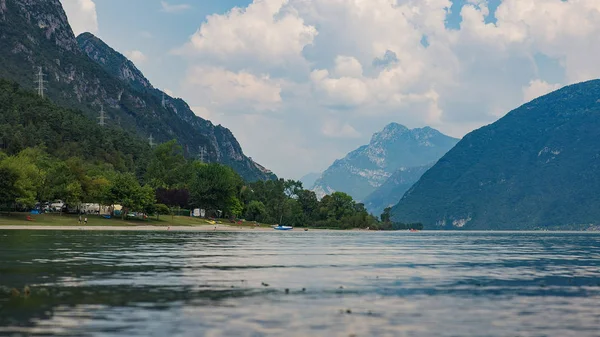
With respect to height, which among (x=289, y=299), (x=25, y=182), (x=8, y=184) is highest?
(x=25, y=182)

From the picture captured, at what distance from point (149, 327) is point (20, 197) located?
6340 inches

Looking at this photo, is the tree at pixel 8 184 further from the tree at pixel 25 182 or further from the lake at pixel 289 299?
the lake at pixel 289 299

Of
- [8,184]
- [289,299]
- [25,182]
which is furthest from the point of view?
[25,182]

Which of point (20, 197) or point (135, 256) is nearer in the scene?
point (135, 256)

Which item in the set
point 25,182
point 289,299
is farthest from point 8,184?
point 289,299

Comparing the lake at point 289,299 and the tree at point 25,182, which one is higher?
the tree at point 25,182

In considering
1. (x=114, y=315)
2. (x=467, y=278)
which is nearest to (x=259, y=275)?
(x=467, y=278)

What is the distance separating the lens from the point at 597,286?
5006 centimetres

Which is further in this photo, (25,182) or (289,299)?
(25,182)

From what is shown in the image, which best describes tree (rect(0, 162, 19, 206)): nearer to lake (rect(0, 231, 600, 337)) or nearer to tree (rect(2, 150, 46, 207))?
tree (rect(2, 150, 46, 207))

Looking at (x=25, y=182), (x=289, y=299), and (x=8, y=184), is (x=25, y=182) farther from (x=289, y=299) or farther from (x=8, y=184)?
(x=289, y=299)

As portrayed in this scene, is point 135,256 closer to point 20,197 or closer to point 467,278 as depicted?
point 467,278

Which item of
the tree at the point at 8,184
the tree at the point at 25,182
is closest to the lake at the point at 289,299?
the tree at the point at 8,184

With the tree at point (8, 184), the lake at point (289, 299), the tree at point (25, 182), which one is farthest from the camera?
the tree at point (25, 182)
